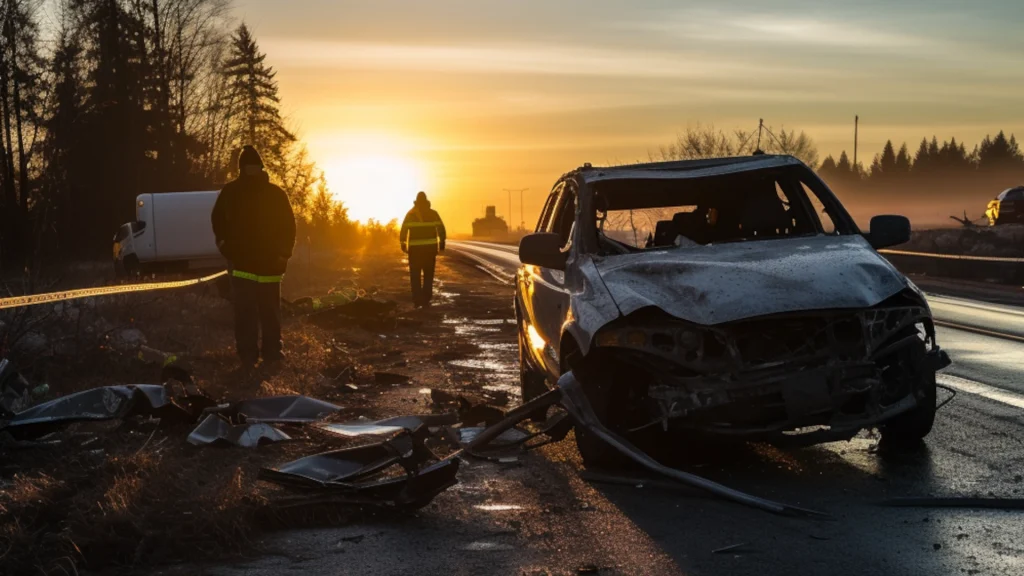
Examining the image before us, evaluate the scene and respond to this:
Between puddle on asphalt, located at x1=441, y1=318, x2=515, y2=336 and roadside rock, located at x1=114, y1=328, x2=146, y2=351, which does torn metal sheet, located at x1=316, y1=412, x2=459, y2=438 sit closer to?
roadside rock, located at x1=114, y1=328, x2=146, y2=351

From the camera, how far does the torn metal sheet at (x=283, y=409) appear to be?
28.4 ft

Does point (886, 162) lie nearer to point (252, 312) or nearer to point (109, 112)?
point (109, 112)

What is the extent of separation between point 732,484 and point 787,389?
0.59m

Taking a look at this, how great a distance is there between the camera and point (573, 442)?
7910 mm

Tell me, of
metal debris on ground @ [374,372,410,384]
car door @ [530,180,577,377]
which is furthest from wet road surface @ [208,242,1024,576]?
metal debris on ground @ [374,372,410,384]

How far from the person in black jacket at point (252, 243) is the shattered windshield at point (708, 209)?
4.24m

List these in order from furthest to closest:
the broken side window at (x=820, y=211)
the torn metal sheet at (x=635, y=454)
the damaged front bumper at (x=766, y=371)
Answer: the broken side window at (x=820, y=211) < the damaged front bumper at (x=766, y=371) < the torn metal sheet at (x=635, y=454)

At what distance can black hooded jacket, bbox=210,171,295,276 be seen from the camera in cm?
1166

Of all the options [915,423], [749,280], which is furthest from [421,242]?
[749,280]

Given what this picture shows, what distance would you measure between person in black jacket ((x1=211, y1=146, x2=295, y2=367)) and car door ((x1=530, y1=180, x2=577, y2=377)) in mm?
3234

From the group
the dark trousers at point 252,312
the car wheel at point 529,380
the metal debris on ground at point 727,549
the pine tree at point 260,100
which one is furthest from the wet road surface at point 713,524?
the pine tree at point 260,100

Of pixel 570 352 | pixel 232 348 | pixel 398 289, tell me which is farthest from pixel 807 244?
pixel 398 289

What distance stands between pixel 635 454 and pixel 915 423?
67.6 inches

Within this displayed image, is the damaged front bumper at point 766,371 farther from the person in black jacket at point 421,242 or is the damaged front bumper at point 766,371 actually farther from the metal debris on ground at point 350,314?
the person in black jacket at point 421,242
